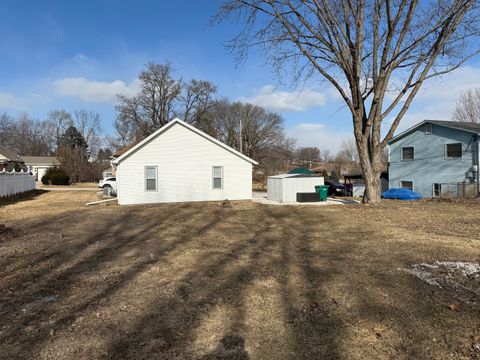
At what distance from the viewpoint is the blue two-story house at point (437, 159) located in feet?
79.6

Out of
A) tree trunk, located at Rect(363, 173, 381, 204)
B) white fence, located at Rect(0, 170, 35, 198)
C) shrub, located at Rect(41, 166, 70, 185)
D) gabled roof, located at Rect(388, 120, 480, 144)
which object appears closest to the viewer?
tree trunk, located at Rect(363, 173, 381, 204)

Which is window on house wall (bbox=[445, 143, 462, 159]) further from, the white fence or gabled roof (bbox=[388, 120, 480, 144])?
the white fence

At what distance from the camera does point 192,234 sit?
9.10 meters

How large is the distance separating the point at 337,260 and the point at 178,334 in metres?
3.67

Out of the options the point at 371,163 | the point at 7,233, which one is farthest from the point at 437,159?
the point at 7,233

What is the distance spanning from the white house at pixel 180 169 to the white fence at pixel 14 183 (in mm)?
7897

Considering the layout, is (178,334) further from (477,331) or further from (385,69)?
(385,69)

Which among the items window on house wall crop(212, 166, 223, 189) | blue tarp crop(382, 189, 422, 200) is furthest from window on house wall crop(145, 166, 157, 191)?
blue tarp crop(382, 189, 422, 200)

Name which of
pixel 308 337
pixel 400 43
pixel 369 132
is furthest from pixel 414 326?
pixel 400 43

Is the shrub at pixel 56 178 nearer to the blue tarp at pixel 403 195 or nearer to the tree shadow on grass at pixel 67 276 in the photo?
the blue tarp at pixel 403 195

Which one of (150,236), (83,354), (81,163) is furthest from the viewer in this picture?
(81,163)

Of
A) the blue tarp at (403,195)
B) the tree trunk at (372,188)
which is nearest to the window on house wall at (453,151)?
the blue tarp at (403,195)

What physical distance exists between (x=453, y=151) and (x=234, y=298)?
26.7 m

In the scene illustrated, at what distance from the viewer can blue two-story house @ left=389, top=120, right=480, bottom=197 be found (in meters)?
24.3
